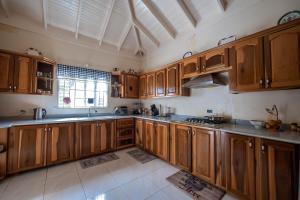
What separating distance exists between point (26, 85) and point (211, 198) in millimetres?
3789

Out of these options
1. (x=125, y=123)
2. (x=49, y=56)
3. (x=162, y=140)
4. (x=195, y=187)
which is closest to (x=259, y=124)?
(x=195, y=187)

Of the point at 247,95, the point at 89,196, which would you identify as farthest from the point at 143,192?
the point at 247,95

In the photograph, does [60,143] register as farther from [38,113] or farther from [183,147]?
[183,147]

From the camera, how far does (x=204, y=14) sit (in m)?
2.87

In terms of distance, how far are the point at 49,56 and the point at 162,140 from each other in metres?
3.37

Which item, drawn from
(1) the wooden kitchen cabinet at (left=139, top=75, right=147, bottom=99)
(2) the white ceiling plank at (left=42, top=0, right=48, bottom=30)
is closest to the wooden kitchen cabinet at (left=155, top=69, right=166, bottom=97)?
(1) the wooden kitchen cabinet at (left=139, top=75, right=147, bottom=99)

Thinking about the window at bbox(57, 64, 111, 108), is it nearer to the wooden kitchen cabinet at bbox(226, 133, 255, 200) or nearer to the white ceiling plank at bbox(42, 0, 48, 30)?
the white ceiling plank at bbox(42, 0, 48, 30)

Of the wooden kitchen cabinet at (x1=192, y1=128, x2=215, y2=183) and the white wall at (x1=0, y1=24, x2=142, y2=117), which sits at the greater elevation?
the white wall at (x1=0, y1=24, x2=142, y2=117)

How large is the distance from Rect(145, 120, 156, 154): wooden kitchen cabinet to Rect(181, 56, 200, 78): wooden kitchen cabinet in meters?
1.39

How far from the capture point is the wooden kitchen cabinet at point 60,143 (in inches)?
105

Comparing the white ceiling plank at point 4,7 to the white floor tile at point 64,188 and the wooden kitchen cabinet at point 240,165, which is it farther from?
the wooden kitchen cabinet at point 240,165

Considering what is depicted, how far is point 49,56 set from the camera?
10.7 feet

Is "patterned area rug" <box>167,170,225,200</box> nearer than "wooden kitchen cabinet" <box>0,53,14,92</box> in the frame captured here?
Yes

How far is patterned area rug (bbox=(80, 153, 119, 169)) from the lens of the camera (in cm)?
281
